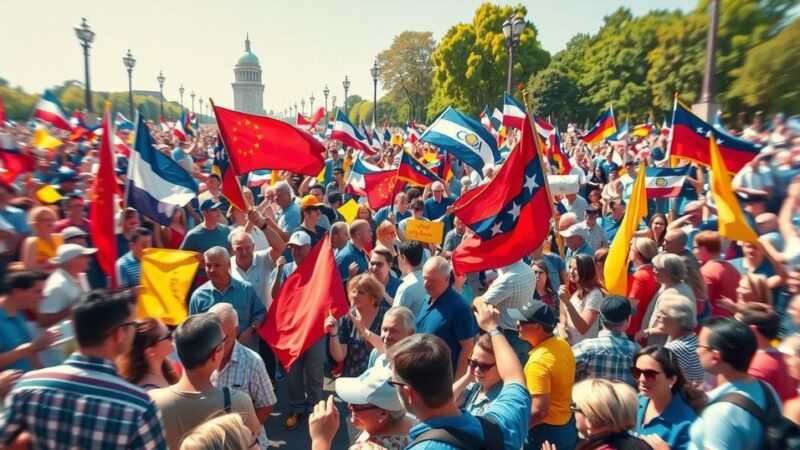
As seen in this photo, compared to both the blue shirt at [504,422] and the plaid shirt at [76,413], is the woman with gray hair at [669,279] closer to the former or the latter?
the blue shirt at [504,422]

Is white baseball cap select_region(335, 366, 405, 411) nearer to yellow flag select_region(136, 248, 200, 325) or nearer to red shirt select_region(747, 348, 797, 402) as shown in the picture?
red shirt select_region(747, 348, 797, 402)

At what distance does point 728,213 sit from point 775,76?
1339 inches

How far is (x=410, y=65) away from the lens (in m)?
77.0

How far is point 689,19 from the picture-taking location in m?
42.9

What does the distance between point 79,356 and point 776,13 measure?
170 feet

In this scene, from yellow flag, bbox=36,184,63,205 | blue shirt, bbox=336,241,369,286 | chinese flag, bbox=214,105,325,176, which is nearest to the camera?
chinese flag, bbox=214,105,325,176

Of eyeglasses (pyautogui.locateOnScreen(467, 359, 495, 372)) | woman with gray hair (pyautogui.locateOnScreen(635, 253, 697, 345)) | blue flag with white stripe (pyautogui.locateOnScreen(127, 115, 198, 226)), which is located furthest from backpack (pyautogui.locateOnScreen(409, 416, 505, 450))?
blue flag with white stripe (pyautogui.locateOnScreen(127, 115, 198, 226))

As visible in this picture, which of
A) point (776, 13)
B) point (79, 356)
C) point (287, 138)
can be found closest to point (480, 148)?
point (287, 138)

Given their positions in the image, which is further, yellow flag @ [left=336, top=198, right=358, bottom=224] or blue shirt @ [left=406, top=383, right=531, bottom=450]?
yellow flag @ [left=336, top=198, right=358, bottom=224]

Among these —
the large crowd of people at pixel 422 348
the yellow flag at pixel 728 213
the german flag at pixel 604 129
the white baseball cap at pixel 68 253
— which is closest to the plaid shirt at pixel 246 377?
the large crowd of people at pixel 422 348

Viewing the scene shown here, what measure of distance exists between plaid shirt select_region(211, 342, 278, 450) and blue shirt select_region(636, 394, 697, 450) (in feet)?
7.40

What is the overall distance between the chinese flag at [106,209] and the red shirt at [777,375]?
429cm

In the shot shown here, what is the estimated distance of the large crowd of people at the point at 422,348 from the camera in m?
2.41

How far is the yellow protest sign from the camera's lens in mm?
6805
